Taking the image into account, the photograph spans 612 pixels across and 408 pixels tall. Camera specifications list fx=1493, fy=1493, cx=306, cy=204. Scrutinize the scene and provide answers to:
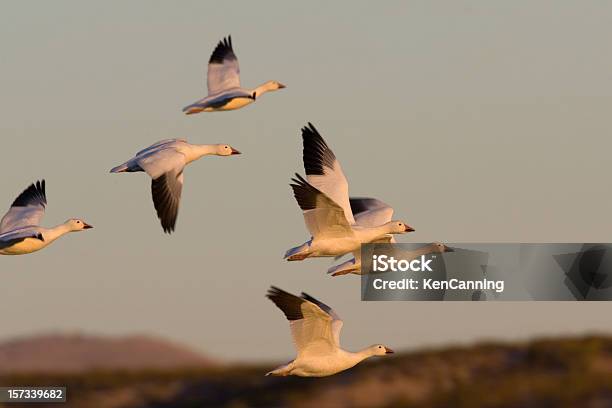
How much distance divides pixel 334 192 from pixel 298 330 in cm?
456

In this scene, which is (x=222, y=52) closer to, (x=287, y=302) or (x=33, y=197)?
(x=33, y=197)

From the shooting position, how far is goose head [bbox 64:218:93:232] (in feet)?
84.8

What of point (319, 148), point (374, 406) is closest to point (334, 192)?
point (319, 148)

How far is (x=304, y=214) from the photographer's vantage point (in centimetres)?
2198

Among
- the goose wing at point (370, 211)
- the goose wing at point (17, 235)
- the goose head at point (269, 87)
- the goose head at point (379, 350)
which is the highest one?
the goose head at point (269, 87)

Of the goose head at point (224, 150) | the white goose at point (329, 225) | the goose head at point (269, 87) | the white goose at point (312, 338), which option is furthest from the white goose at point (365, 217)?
the goose head at point (269, 87)

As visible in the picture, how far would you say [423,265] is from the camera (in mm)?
25812

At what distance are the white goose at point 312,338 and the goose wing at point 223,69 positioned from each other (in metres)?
8.10

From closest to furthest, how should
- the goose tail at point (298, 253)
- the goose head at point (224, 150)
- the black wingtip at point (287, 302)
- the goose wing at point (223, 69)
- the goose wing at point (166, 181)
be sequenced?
1. the black wingtip at point (287, 302)
2. the goose tail at point (298, 253)
3. the goose wing at point (166, 181)
4. the goose head at point (224, 150)
5. the goose wing at point (223, 69)

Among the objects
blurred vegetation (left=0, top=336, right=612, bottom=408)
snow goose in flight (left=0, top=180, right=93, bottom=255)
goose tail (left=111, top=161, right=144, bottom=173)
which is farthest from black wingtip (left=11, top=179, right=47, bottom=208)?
blurred vegetation (left=0, top=336, right=612, bottom=408)

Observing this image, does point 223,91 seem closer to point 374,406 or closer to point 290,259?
point 290,259

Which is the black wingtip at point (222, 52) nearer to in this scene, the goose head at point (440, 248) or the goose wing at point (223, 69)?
the goose wing at point (223, 69)

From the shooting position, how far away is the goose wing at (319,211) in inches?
849

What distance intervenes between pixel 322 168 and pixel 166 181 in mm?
2978
